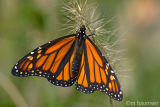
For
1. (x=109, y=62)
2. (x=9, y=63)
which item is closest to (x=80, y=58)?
(x=109, y=62)

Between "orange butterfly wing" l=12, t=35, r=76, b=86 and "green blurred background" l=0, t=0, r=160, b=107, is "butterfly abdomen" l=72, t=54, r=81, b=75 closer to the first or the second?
"orange butterfly wing" l=12, t=35, r=76, b=86

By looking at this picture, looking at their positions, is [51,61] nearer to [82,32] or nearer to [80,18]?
[82,32]

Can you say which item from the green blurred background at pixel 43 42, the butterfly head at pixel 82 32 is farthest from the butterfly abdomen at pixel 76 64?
the green blurred background at pixel 43 42

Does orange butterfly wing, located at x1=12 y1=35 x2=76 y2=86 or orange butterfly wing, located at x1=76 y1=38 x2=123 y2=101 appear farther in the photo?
orange butterfly wing, located at x1=12 y1=35 x2=76 y2=86

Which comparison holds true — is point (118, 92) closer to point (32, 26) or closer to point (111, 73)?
point (111, 73)

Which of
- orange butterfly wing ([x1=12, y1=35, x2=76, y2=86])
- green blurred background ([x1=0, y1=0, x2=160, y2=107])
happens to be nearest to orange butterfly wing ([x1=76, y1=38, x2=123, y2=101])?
orange butterfly wing ([x1=12, y1=35, x2=76, y2=86])

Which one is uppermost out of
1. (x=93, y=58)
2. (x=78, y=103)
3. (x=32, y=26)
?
(x=32, y=26)

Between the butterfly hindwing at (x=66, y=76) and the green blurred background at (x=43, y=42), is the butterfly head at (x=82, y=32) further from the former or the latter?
the green blurred background at (x=43, y=42)
